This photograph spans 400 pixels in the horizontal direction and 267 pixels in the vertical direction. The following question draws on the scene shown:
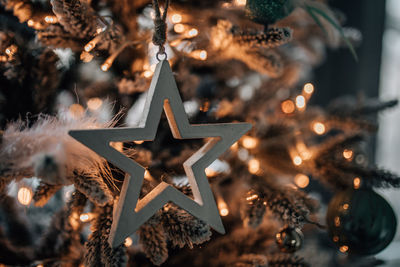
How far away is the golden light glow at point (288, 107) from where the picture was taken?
0.74m

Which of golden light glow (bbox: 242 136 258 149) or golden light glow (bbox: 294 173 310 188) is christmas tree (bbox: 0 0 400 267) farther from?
golden light glow (bbox: 294 173 310 188)

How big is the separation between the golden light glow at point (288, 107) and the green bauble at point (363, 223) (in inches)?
10.7

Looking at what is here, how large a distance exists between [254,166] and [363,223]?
0.23 meters

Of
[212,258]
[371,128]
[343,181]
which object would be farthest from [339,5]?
[212,258]

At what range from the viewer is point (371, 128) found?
69 centimetres

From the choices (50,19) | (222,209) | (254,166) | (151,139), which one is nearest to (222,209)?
(222,209)

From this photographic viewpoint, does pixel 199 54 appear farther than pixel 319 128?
No

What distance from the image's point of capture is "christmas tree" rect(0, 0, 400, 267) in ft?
1.29

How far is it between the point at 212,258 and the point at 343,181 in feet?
1.12

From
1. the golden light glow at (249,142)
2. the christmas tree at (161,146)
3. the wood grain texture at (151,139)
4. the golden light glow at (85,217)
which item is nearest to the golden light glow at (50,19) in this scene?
the christmas tree at (161,146)

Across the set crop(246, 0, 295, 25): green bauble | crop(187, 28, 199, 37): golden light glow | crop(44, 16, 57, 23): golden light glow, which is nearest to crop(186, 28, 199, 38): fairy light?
crop(187, 28, 199, 37): golden light glow

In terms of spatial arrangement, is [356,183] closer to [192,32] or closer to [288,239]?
[288,239]

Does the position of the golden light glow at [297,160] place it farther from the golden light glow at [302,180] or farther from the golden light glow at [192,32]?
the golden light glow at [192,32]

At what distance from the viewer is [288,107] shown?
751 mm
